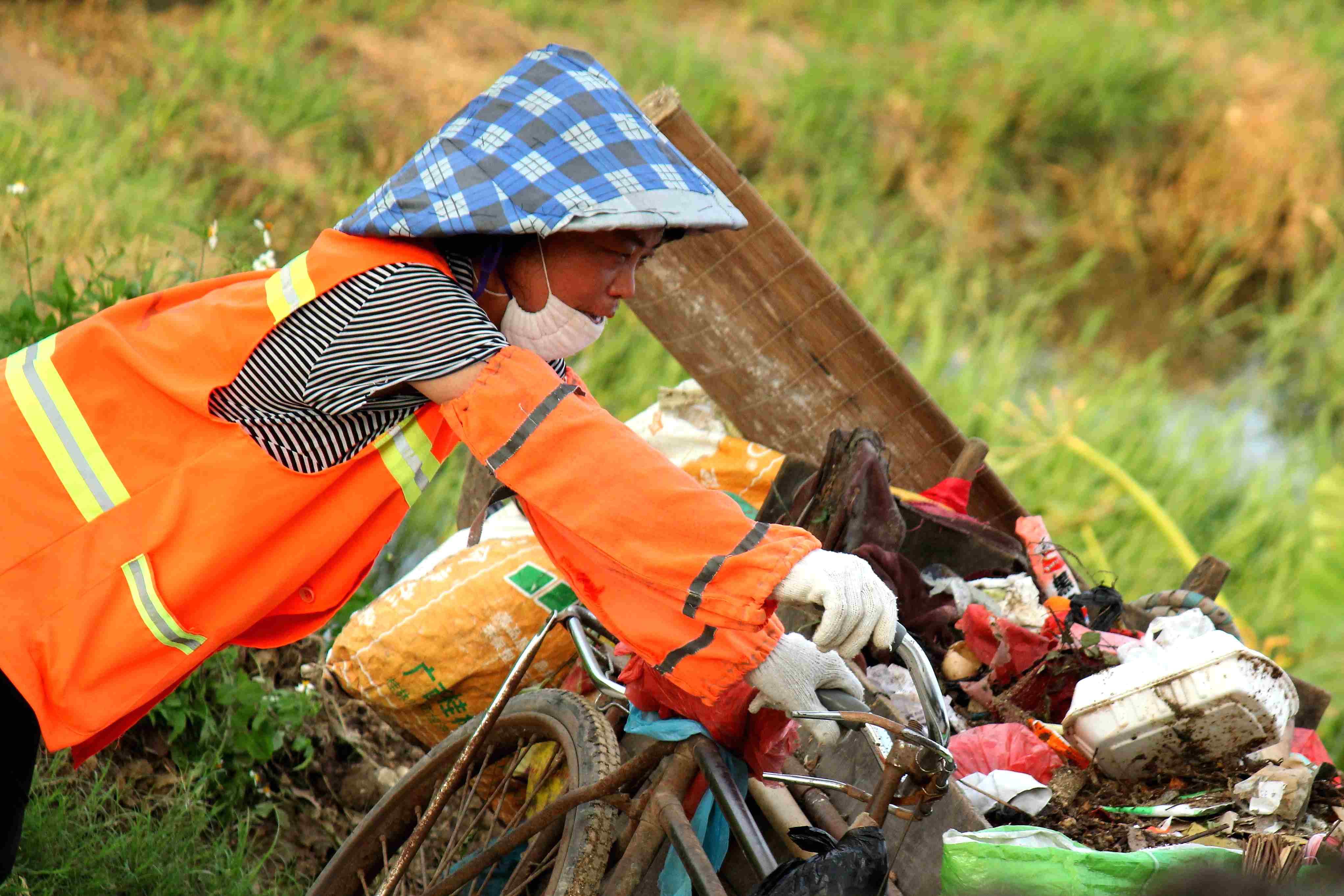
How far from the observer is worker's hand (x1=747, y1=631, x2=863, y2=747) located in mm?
1519

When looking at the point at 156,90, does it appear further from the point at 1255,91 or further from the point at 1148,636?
the point at 1255,91

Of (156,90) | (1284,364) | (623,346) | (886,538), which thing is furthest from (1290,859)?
(1284,364)

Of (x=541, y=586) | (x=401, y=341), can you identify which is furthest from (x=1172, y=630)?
(x=401, y=341)

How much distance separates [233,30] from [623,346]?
8.41 feet

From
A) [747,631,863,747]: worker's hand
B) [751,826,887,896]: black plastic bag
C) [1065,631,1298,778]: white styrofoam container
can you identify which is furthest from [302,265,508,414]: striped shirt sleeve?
[1065,631,1298,778]: white styrofoam container

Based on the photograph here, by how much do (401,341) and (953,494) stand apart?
1.58 m

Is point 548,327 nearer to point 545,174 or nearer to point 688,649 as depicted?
point 545,174

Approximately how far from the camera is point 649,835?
1.81 meters

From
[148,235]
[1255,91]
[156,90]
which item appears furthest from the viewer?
[1255,91]

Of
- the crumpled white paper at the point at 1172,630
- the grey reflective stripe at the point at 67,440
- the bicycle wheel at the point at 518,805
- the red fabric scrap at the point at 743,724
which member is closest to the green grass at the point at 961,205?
the bicycle wheel at the point at 518,805

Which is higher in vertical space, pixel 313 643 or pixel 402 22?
pixel 402 22

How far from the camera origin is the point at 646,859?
5.93 ft

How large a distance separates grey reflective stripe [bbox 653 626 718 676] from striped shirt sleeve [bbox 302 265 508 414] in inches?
16.6

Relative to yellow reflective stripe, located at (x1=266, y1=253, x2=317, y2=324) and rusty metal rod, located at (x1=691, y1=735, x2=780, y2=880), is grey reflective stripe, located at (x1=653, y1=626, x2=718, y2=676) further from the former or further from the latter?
yellow reflective stripe, located at (x1=266, y1=253, x2=317, y2=324)
